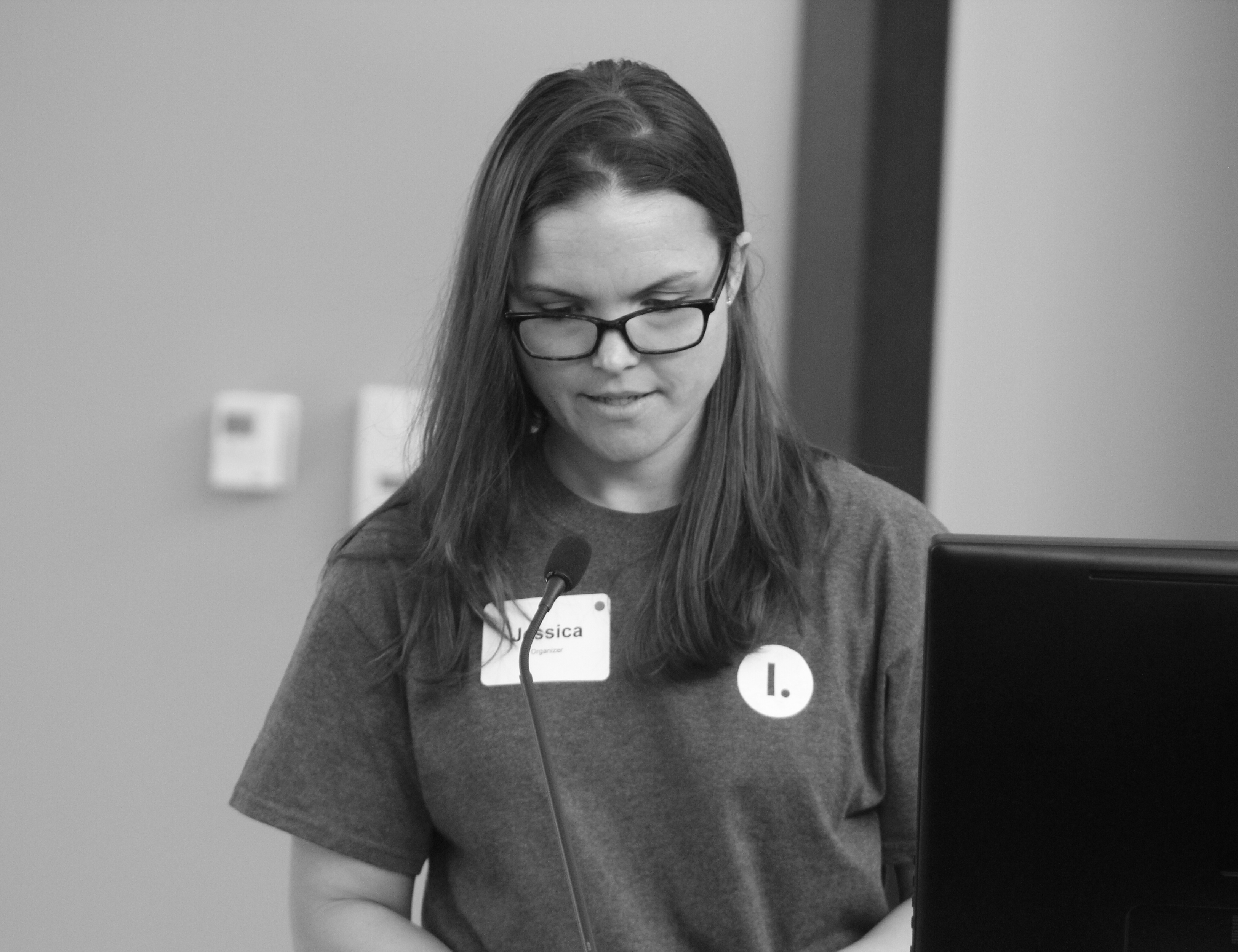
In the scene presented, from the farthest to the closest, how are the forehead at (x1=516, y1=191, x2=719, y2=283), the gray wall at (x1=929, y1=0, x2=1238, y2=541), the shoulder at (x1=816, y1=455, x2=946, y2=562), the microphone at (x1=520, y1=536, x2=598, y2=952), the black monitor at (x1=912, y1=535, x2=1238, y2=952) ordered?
the gray wall at (x1=929, y1=0, x2=1238, y2=541) < the shoulder at (x1=816, y1=455, x2=946, y2=562) < the forehead at (x1=516, y1=191, x2=719, y2=283) < the microphone at (x1=520, y1=536, x2=598, y2=952) < the black monitor at (x1=912, y1=535, x2=1238, y2=952)

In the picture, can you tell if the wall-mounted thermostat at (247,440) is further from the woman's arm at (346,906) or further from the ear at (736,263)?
the ear at (736,263)

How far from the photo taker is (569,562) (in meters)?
0.98

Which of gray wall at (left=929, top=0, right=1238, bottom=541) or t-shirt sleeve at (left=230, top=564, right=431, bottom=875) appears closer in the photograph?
t-shirt sleeve at (left=230, top=564, right=431, bottom=875)

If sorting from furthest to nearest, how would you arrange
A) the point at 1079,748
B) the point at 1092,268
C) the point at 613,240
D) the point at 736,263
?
the point at 1092,268 < the point at 736,263 < the point at 613,240 < the point at 1079,748

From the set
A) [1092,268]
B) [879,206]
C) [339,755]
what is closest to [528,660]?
[339,755]

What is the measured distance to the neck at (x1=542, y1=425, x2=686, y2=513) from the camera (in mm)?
1297

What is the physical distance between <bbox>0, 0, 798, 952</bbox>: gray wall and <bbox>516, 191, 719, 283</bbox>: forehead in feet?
2.72

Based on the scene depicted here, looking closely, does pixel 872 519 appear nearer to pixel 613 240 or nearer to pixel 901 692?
pixel 901 692

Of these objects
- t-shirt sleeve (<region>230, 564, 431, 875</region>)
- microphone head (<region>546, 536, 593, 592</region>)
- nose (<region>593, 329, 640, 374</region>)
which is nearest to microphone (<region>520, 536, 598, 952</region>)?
microphone head (<region>546, 536, 593, 592</region>)

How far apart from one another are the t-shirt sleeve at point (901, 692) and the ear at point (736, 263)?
0.27 m

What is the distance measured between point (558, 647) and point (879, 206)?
3.30ft

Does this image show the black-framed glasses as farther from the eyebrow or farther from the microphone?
the microphone

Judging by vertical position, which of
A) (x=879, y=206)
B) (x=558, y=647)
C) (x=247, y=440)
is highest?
(x=879, y=206)

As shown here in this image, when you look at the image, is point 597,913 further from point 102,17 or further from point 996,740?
point 102,17
